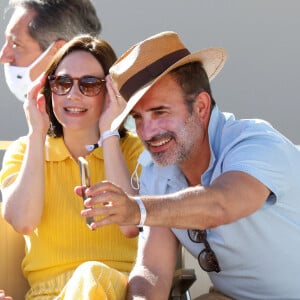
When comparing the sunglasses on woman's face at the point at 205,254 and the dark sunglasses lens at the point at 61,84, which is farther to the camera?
the dark sunglasses lens at the point at 61,84

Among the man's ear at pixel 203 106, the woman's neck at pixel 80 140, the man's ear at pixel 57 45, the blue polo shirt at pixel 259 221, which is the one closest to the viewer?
the blue polo shirt at pixel 259 221

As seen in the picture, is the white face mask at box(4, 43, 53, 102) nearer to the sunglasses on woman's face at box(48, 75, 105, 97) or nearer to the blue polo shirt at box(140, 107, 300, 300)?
the sunglasses on woman's face at box(48, 75, 105, 97)

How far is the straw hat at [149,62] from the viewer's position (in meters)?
3.17

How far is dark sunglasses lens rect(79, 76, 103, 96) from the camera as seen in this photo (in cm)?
376

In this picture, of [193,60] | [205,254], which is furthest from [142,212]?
[193,60]

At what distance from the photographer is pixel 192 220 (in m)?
2.66

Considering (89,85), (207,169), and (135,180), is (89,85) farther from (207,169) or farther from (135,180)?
(207,169)

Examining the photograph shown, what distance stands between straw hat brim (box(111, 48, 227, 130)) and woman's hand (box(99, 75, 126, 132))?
0.42 metres

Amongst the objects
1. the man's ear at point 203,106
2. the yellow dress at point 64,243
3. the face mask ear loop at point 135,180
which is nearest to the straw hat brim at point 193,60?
the man's ear at point 203,106

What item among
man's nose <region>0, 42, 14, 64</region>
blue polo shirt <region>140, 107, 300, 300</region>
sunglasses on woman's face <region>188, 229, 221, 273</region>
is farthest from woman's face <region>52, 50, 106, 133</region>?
man's nose <region>0, 42, 14, 64</region>

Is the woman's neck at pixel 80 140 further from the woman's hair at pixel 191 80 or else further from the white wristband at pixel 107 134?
the woman's hair at pixel 191 80

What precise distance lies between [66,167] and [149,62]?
802 millimetres

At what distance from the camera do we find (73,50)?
3.84m

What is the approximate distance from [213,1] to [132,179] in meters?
3.05
